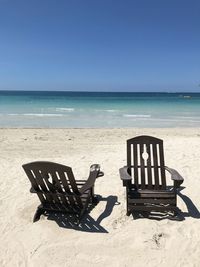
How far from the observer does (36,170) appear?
3.72m

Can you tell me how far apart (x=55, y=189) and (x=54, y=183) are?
0.09 meters

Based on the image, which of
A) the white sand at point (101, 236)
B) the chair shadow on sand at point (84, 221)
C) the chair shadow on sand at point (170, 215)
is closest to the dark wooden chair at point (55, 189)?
the chair shadow on sand at point (84, 221)

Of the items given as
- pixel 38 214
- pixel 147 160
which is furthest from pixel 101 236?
pixel 147 160

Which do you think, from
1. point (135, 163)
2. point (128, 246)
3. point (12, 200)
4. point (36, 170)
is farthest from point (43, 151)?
point (128, 246)

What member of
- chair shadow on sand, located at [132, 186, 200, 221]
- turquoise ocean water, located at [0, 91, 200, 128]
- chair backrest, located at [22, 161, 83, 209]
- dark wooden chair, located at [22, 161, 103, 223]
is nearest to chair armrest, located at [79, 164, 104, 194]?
dark wooden chair, located at [22, 161, 103, 223]

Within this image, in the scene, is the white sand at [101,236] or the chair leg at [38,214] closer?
the white sand at [101,236]

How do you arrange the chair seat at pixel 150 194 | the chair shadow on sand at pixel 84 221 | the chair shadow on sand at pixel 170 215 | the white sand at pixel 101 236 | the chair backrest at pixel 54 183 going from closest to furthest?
the white sand at pixel 101 236, the chair backrest at pixel 54 183, the chair shadow on sand at pixel 84 221, the chair shadow on sand at pixel 170 215, the chair seat at pixel 150 194

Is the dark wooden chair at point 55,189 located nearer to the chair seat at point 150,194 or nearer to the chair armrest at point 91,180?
the chair armrest at point 91,180

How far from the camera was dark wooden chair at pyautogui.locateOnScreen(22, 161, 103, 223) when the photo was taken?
3.65 metres

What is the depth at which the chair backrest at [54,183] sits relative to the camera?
11.9 feet

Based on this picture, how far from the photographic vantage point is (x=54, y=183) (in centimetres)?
388

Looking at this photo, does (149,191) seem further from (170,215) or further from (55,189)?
(55,189)

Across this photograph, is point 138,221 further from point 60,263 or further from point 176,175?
point 60,263

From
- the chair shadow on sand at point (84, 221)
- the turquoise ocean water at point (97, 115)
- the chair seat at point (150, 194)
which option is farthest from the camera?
the turquoise ocean water at point (97, 115)
